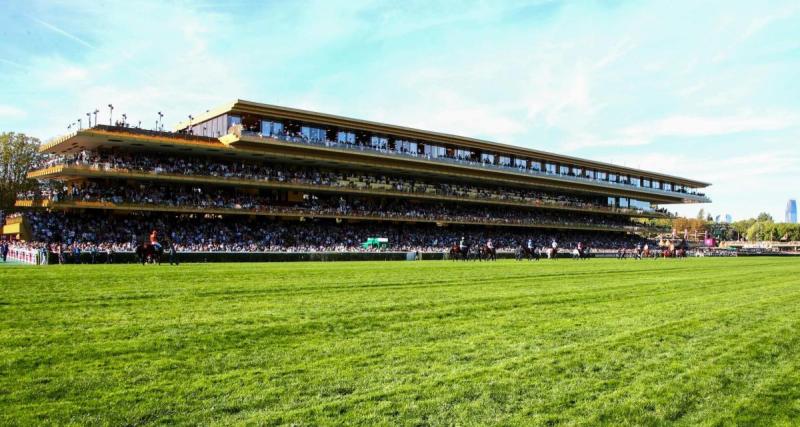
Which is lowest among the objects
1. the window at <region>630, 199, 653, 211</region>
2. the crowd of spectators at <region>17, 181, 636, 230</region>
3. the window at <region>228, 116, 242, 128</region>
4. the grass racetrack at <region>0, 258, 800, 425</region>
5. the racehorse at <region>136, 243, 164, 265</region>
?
the grass racetrack at <region>0, 258, 800, 425</region>

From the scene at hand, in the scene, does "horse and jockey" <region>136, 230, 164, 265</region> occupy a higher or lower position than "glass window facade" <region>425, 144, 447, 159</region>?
lower

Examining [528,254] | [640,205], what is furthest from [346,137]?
[640,205]

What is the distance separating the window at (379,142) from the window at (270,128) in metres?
9.29

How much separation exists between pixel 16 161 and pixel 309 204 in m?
30.2

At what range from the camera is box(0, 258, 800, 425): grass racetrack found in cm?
555

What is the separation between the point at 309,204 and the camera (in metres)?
51.7

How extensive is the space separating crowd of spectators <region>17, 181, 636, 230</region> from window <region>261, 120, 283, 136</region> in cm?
543

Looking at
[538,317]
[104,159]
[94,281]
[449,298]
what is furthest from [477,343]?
[104,159]

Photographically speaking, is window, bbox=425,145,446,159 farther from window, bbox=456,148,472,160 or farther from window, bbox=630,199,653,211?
window, bbox=630,199,653,211

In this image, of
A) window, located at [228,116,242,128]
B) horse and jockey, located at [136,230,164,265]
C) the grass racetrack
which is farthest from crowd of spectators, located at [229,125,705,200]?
the grass racetrack

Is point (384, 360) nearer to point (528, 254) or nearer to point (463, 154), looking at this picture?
point (528, 254)

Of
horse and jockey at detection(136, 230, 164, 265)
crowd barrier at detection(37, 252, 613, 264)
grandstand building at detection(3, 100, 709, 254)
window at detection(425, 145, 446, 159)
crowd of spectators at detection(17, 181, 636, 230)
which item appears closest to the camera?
horse and jockey at detection(136, 230, 164, 265)

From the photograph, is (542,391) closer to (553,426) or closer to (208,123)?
(553,426)

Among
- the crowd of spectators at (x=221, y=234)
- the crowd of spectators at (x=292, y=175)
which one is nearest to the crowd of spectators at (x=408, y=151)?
the crowd of spectators at (x=292, y=175)
